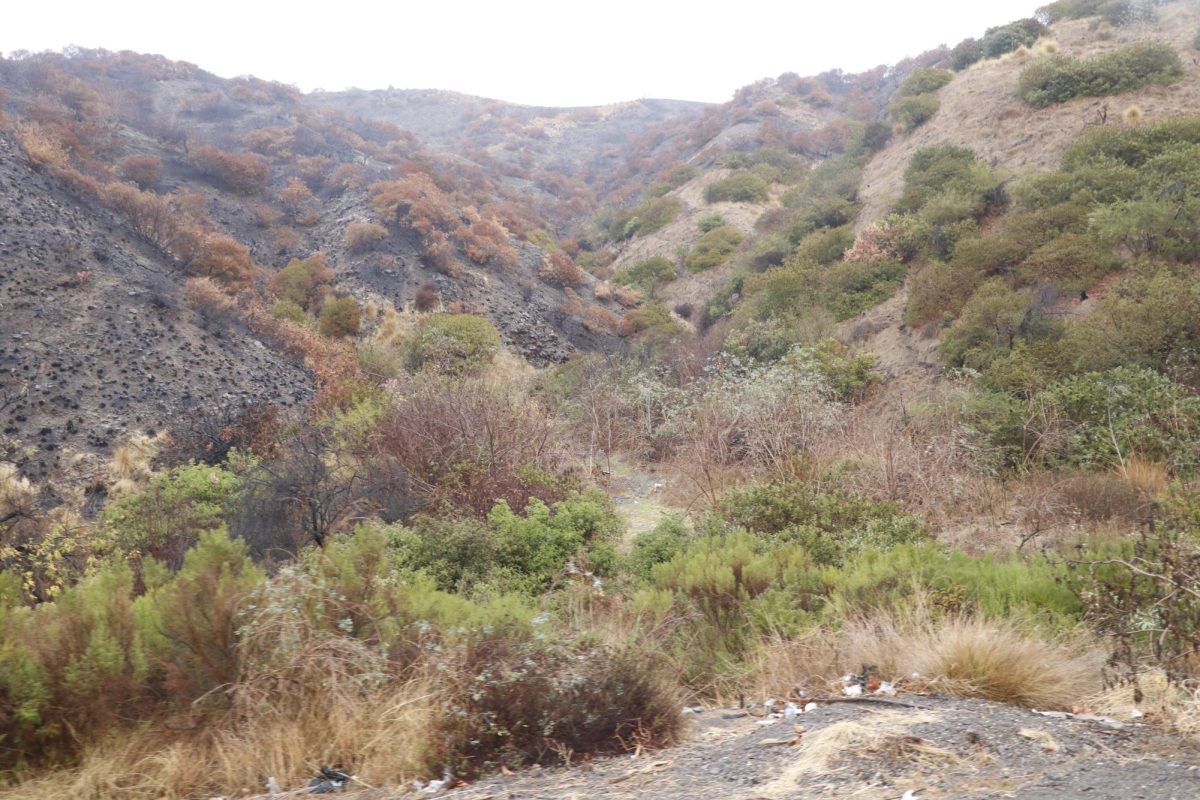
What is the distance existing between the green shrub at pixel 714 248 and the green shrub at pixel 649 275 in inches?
30.9

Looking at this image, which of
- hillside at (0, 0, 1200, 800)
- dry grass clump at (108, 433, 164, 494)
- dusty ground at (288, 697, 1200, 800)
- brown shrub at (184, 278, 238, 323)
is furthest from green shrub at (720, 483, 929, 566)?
brown shrub at (184, 278, 238, 323)

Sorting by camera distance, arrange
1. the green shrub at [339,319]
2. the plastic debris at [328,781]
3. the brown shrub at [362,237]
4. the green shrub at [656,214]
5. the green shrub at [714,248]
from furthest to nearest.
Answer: the green shrub at [656,214] < the green shrub at [714,248] < the brown shrub at [362,237] < the green shrub at [339,319] < the plastic debris at [328,781]

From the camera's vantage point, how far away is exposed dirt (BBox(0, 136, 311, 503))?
11.2m

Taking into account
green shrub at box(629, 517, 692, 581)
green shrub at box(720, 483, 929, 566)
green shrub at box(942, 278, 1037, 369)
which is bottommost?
green shrub at box(629, 517, 692, 581)

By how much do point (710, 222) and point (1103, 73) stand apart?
13.8 m

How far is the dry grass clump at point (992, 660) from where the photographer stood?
3.31 metres

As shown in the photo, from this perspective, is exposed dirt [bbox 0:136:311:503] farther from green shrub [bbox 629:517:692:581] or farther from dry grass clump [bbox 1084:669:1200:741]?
dry grass clump [bbox 1084:669:1200:741]

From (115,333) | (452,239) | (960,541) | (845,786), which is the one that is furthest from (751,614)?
(452,239)

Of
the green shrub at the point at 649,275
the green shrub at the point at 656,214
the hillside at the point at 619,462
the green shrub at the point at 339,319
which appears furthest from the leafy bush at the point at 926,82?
the green shrub at the point at 339,319

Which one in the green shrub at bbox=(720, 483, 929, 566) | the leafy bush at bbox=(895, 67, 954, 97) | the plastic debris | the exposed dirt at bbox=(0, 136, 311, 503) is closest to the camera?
the plastic debris

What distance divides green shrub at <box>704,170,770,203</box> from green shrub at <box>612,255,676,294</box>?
4883 millimetres

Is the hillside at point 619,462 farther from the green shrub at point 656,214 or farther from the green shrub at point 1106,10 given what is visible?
the green shrub at point 656,214

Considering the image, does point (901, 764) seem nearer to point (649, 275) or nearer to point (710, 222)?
point (649, 275)

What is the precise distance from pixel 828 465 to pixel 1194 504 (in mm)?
4149
